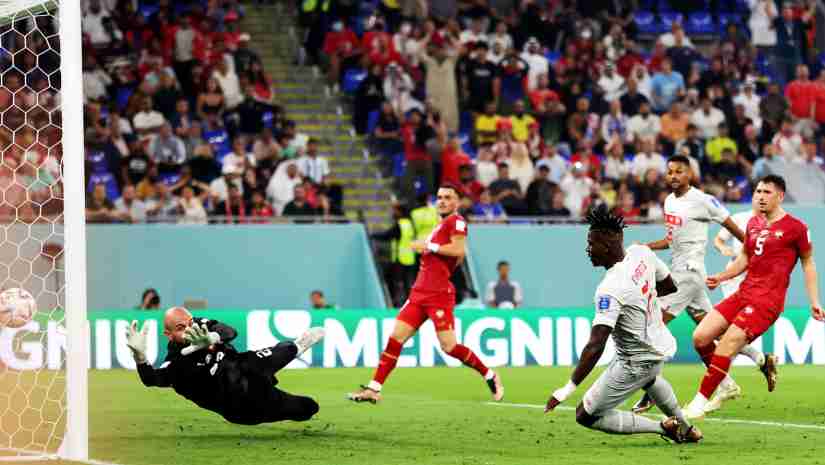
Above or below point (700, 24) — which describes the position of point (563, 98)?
below

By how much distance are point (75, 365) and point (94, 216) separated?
422 inches

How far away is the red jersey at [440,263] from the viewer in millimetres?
13883

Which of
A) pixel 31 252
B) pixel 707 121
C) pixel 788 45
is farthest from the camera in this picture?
pixel 788 45

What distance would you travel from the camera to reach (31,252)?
18641 millimetres

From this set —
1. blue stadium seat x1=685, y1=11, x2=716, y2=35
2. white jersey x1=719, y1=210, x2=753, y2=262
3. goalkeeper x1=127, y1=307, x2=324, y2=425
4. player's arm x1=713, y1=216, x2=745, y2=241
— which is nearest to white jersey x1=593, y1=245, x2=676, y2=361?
goalkeeper x1=127, y1=307, x2=324, y2=425

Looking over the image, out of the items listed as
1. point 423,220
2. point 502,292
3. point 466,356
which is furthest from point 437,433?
point 502,292

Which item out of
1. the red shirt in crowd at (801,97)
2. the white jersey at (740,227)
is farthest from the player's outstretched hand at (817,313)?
the red shirt in crowd at (801,97)

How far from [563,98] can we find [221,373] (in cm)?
1559

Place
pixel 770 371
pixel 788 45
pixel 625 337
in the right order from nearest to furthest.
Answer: pixel 625 337 → pixel 770 371 → pixel 788 45

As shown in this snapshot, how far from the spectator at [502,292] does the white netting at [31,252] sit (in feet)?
20.5

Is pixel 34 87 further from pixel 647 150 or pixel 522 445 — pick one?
pixel 522 445

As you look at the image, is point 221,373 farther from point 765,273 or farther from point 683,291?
point 683,291

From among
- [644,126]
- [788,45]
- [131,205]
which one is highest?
[788,45]

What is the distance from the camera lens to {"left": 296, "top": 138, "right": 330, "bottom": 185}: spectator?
2230 centimetres
